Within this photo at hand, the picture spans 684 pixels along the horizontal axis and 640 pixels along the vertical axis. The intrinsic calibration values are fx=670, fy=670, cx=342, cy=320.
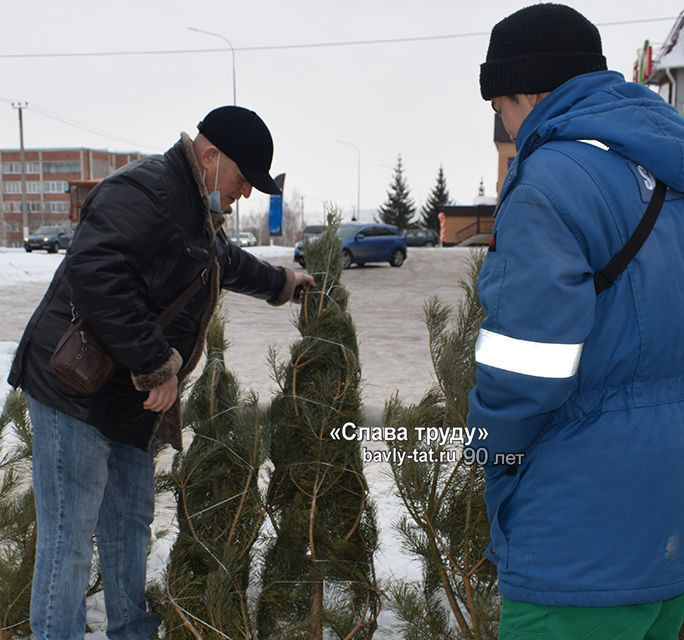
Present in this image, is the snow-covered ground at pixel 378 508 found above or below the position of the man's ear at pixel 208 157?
below

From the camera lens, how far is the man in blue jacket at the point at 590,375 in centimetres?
119

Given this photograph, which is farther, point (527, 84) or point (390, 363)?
point (390, 363)

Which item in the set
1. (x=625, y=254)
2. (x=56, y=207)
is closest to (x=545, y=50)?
(x=625, y=254)

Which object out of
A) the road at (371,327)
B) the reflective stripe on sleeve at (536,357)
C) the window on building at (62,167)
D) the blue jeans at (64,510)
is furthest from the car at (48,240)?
the window on building at (62,167)

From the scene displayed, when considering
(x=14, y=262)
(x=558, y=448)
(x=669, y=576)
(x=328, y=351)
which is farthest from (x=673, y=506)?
(x=14, y=262)

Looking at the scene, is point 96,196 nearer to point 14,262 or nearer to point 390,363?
point 390,363

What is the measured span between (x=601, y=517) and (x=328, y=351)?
1244 mm

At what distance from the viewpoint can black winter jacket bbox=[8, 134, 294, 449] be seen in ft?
5.86

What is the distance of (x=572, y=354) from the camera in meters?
1.18

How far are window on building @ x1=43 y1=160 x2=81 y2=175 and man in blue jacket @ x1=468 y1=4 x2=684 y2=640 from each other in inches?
3375

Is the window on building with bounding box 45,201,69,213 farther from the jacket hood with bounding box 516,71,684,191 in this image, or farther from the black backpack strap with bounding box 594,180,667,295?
the black backpack strap with bounding box 594,180,667,295

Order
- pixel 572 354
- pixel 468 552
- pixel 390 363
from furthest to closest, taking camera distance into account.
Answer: pixel 390 363 → pixel 468 552 → pixel 572 354

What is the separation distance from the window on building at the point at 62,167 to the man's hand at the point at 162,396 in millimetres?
84815

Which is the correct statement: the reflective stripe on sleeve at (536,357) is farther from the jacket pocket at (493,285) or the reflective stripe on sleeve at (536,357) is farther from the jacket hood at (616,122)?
the jacket hood at (616,122)
